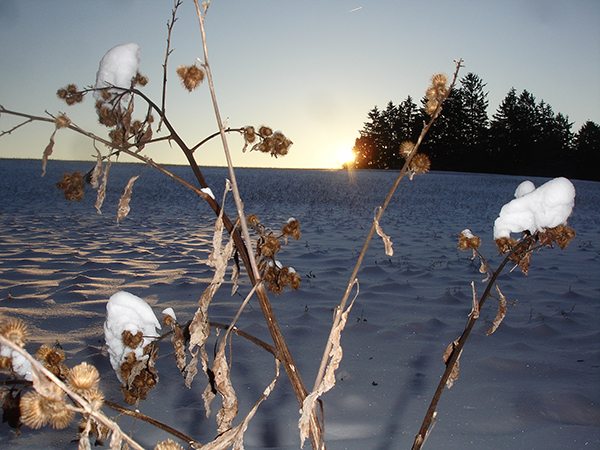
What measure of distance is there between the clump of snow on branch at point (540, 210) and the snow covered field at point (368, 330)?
4.35ft

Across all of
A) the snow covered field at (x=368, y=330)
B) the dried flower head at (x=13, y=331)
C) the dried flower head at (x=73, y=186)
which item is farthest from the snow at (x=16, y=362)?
the snow covered field at (x=368, y=330)

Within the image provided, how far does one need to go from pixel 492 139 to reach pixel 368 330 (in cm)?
5337

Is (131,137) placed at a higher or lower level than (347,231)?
higher

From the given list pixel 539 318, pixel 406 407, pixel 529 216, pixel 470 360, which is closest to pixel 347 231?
pixel 539 318

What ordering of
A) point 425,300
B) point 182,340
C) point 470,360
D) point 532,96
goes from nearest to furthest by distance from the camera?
point 182,340
point 470,360
point 425,300
point 532,96

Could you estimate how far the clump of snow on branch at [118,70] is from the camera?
1054 mm

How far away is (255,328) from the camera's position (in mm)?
3412

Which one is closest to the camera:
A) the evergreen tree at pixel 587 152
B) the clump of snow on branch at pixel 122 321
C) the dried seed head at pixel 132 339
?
the dried seed head at pixel 132 339

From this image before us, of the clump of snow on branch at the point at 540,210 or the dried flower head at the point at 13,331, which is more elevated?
the clump of snow on branch at the point at 540,210

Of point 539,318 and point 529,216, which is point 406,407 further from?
point 539,318

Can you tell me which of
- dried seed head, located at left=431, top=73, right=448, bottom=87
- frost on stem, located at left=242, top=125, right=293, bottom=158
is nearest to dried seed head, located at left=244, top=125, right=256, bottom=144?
frost on stem, located at left=242, top=125, right=293, bottom=158

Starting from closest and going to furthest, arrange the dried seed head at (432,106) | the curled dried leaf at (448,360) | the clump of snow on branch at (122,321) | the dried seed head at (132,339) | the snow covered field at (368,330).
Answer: the dried seed head at (432,106), the curled dried leaf at (448,360), the dried seed head at (132,339), the clump of snow on branch at (122,321), the snow covered field at (368,330)

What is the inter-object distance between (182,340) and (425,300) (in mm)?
3668

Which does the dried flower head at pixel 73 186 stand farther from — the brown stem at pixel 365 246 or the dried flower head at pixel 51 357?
the brown stem at pixel 365 246
